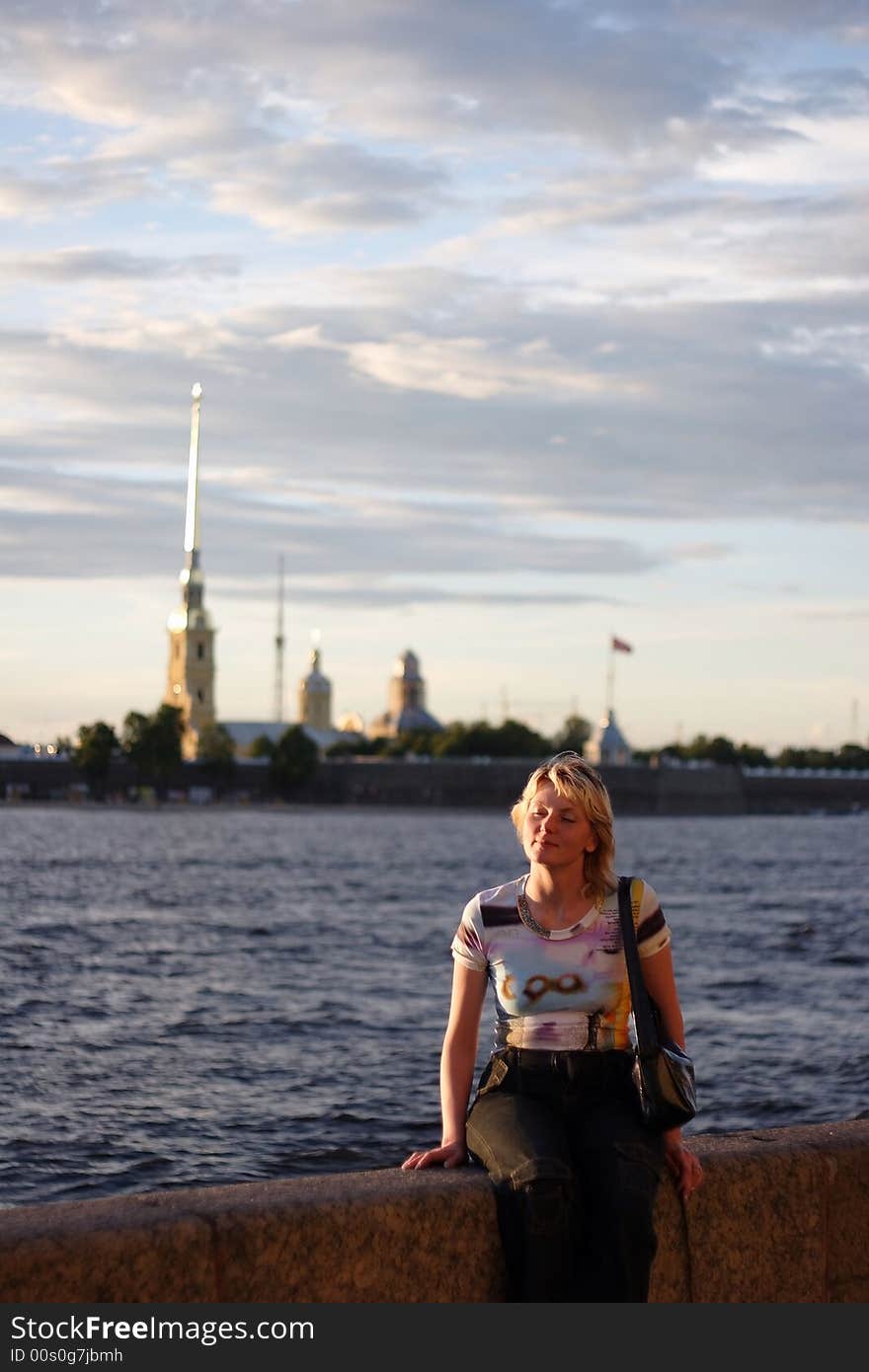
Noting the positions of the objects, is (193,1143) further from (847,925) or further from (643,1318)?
(847,925)

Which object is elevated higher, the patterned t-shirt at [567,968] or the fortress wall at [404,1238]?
the patterned t-shirt at [567,968]

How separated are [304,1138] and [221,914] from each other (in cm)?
2466

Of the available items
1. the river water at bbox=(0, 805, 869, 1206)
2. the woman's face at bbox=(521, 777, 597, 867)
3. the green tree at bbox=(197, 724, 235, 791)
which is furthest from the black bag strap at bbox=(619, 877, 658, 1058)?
the green tree at bbox=(197, 724, 235, 791)

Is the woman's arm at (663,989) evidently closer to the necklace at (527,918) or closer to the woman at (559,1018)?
the woman at (559,1018)

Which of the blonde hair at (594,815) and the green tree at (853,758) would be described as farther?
the green tree at (853,758)

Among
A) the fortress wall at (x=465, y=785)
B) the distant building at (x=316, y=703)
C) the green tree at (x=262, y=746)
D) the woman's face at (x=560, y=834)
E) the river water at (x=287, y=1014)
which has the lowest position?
the river water at (x=287, y=1014)

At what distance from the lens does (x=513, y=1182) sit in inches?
169

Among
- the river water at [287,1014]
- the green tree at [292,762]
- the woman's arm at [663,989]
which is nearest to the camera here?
the woman's arm at [663,989]

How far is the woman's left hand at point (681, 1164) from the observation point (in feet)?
14.5

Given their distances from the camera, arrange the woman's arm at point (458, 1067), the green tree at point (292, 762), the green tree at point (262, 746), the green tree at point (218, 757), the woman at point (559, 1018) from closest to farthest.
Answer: the woman at point (559, 1018), the woman's arm at point (458, 1067), the green tree at point (292, 762), the green tree at point (218, 757), the green tree at point (262, 746)

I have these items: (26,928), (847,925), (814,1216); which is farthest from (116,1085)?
(847,925)

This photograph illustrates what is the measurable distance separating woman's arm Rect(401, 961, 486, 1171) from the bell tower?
551 feet

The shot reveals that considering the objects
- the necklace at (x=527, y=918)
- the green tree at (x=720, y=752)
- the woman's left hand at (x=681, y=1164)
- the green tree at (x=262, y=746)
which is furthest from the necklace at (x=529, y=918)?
the green tree at (x=720, y=752)

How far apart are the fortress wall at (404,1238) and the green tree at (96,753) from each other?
137155 mm
